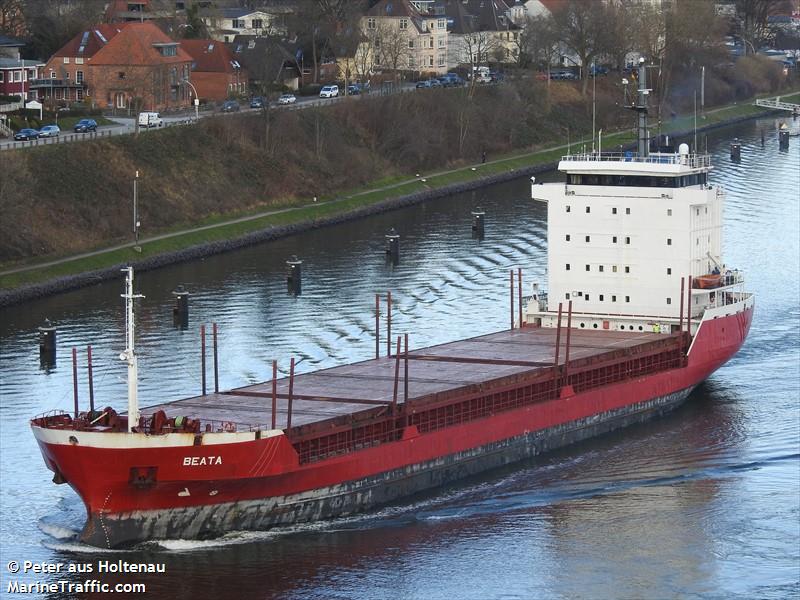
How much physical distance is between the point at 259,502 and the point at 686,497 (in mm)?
12371

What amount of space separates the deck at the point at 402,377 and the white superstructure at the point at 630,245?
126cm

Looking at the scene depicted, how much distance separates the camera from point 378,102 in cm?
12300

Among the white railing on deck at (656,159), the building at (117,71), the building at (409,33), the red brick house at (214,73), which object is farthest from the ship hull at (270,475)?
the building at (409,33)

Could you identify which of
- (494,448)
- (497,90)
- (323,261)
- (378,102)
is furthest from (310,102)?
(494,448)

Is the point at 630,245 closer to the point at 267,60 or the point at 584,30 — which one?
the point at 267,60

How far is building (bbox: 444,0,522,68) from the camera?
154m

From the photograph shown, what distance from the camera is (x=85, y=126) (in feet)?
343

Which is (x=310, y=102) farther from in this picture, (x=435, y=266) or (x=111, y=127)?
(x=435, y=266)

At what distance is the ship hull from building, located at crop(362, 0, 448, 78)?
87.0m

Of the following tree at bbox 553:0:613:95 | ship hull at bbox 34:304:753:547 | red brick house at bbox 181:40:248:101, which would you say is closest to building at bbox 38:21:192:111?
red brick house at bbox 181:40:248:101

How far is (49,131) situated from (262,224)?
13.8 meters

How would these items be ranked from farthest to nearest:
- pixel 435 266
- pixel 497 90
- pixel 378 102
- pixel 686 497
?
pixel 497 90, pixel 378 102, pixel 435 266, pixel 686 497

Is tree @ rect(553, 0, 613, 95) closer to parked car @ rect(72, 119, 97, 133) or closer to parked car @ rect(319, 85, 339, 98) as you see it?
parked car @ rect(319, 85, 339, 98)

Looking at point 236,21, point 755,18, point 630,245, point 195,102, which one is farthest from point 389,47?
point 630,245
